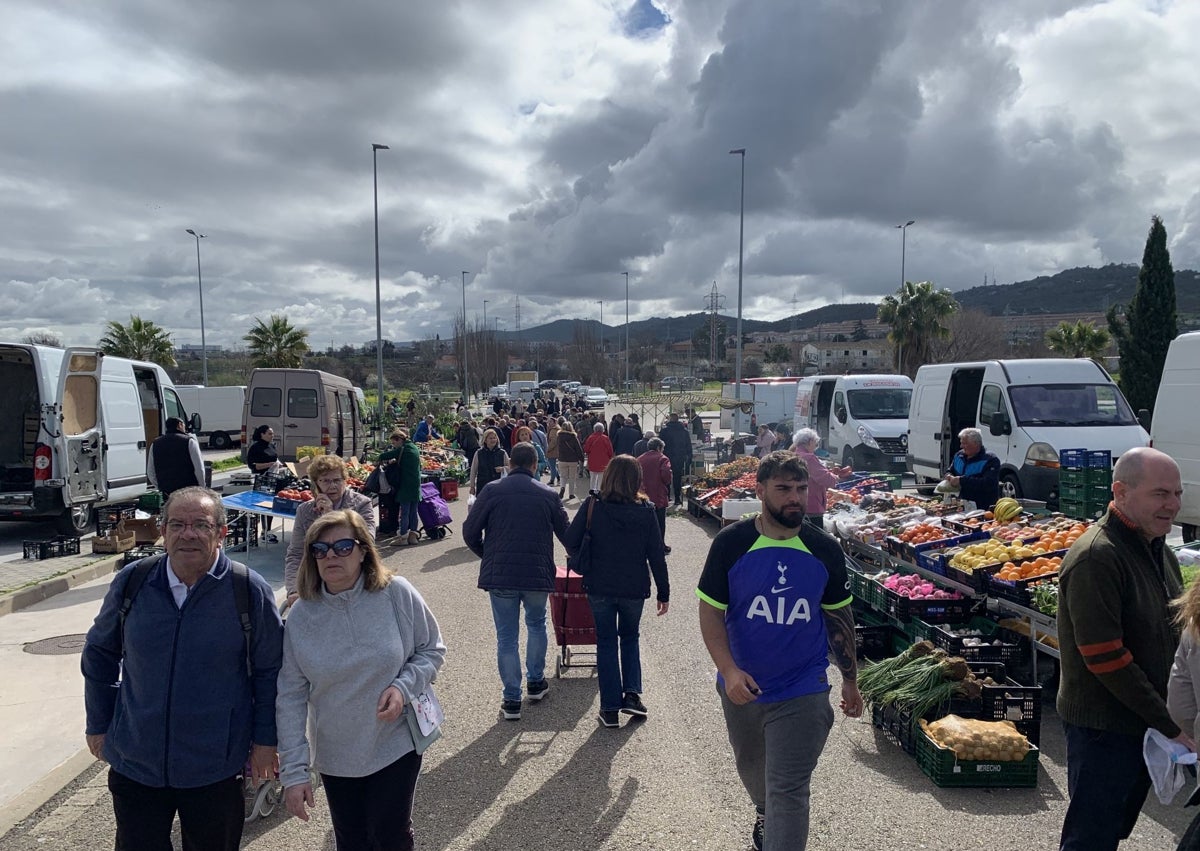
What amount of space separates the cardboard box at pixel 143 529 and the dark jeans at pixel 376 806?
914cm

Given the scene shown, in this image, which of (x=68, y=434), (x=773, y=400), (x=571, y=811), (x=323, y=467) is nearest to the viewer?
(x=571, y=811)

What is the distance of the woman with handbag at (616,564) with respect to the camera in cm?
543

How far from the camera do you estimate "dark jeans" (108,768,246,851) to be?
2.87 m

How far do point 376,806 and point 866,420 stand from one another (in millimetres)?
18357

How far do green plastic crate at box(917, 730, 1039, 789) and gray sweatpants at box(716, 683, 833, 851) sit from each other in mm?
1636

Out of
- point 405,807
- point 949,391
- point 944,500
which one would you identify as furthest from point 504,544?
point 949,391

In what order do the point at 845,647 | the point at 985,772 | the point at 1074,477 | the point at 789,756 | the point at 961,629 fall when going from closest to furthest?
the point at 789,756 → the point at 845,647 → the point at 985,772 → the point at 961,629 → the point at 1074,477

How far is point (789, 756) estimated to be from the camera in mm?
3316

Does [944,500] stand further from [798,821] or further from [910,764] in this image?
[798,821]

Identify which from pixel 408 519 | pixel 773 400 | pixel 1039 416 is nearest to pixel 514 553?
pixel 408 519

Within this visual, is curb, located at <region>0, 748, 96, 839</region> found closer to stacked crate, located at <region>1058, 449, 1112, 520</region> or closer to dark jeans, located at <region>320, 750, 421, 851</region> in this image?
dark jeans, located at <region>320, 750, 421, 851</region>

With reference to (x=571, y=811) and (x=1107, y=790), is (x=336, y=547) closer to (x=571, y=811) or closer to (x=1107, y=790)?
(x=571, y=811)

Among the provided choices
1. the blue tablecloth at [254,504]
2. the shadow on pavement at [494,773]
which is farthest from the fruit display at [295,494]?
the shadow on pavement at [494,773]

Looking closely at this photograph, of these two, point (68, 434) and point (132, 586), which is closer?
point (132, 586)
